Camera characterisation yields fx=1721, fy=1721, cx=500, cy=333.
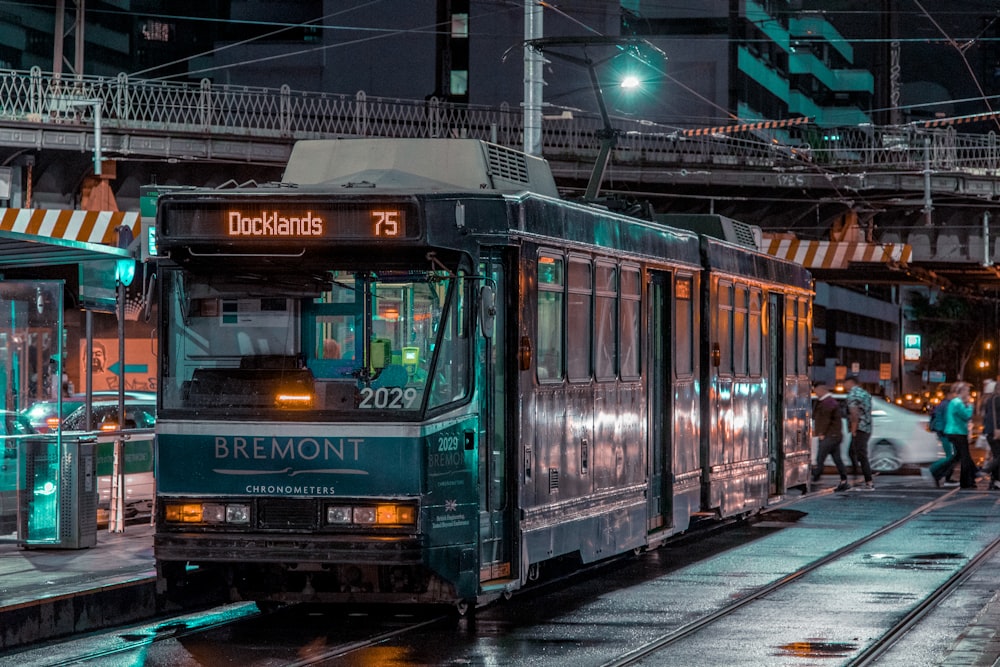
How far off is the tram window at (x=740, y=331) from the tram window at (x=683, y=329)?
1744 mm

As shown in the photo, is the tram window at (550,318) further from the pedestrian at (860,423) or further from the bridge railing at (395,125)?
the bridge railing at (395,125)

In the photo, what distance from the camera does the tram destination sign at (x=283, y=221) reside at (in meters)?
10.5

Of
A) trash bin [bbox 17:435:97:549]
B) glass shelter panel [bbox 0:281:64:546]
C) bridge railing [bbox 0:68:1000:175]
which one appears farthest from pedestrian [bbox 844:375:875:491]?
glass shelter panel [bbox 0:281:64:546]

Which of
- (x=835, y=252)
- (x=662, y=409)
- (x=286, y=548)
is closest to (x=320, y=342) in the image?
(x=286, y=548)

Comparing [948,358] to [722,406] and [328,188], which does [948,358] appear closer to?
[722,406]

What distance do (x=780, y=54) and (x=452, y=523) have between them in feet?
254

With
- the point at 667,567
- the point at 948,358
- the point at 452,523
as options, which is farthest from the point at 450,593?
the point at 948,358

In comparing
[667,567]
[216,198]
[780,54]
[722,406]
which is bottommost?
[667,567]

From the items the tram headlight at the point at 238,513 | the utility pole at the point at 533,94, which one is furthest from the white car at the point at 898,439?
the tram headlight at the point at 238,513

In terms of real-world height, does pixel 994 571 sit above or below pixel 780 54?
below

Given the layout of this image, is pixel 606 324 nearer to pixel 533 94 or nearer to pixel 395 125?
pixel 533 94

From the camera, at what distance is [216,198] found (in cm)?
1073

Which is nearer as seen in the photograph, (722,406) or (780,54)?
(722,406)

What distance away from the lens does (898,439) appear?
94.6 ft
